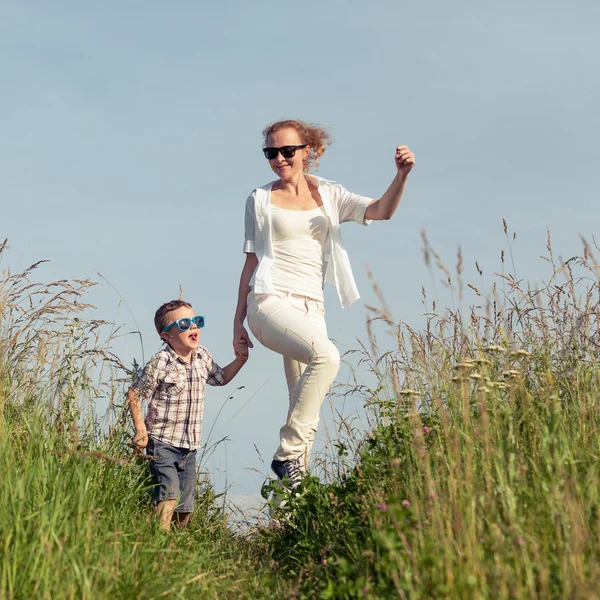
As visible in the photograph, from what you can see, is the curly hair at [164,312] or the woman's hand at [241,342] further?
the woman's hand at [241,342]

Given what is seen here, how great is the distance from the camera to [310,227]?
637 cm

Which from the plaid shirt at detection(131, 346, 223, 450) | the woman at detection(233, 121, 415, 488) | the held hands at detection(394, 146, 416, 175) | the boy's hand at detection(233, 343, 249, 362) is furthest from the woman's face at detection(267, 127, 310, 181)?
the plaid shirt at detection(131, 346, 223, 450)

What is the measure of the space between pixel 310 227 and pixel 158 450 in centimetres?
202

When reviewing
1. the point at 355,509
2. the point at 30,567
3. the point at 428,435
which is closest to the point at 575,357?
the point at 428,435

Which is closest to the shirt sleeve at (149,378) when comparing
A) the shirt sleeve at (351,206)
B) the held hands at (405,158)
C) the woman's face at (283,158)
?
the woman's face at (283,158)

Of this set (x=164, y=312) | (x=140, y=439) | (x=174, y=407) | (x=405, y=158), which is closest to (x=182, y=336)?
(x=164, y=312)

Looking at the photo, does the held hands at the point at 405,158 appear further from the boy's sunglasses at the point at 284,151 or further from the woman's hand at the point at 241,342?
the woman's hand at the point at 241,342

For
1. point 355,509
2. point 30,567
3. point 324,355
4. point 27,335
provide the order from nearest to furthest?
point 30,567 < point 355,509 < point 324,355 < point 27,335

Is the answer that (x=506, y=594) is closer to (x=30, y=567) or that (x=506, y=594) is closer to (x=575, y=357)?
(x=30, y=567)

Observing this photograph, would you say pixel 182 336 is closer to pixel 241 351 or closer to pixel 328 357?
pixel 241 351

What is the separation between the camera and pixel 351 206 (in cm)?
659

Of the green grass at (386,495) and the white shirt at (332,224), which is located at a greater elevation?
the white shirt at (332,224)

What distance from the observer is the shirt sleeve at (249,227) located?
6.55 m

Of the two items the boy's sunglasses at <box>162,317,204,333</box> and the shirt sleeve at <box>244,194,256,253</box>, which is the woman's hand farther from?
the shirt sleeve at <box>244,194,256,253</box>
